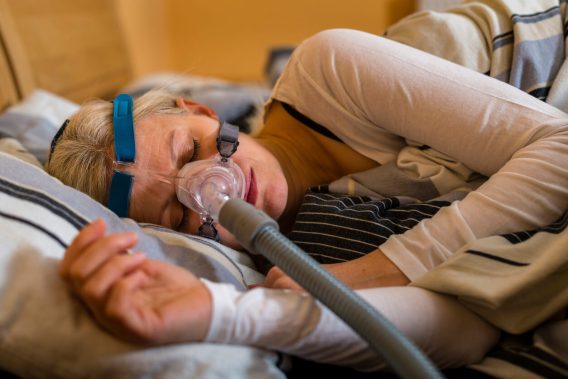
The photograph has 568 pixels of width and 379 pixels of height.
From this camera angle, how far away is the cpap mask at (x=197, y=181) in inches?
37.0

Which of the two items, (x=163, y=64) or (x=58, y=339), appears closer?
(x=58, y=339)

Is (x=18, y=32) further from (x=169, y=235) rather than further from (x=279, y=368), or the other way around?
(x=279, y=368)

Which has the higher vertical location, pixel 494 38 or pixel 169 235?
pixel 494 38

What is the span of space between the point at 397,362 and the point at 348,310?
70mm

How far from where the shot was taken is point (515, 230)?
80 centimetres

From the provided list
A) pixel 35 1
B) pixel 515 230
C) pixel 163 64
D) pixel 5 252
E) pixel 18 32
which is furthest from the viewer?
pixel 163 64

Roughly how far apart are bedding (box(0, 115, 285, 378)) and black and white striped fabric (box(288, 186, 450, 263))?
256mm

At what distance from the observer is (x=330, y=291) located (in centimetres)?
60

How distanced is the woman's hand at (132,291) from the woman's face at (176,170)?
32 centimetres

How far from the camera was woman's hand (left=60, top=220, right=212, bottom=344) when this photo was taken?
59 cm

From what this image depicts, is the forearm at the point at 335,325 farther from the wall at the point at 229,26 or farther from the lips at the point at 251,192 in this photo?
the wall at the point at 229,26

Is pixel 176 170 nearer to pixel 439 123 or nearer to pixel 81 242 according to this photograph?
pixel 81 242

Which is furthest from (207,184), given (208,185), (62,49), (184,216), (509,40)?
(62,49)

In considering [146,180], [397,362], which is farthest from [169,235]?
[397,362]
